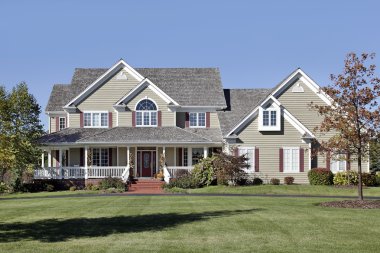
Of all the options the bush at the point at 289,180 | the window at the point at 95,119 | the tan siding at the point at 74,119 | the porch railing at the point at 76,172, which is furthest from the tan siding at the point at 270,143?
the tan siding at the point at 74,119

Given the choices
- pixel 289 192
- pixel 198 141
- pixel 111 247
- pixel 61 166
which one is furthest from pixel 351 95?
pixel 61 166

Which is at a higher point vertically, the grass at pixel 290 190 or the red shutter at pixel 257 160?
the red shutter at pixel 257 160

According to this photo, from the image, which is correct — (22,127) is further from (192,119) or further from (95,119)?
(192,119)

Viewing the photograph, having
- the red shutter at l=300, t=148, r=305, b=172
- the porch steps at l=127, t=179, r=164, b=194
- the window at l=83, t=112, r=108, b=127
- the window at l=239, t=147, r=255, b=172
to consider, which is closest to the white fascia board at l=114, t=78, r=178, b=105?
the window at l=83, t=112, r=108, b=127

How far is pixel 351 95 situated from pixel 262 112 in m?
17.7

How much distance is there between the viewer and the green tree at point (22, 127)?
4081 cm

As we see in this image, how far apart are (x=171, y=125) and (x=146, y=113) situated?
2369 mm

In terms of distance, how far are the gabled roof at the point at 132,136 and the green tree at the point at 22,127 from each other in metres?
1.19

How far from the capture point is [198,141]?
43625 mm

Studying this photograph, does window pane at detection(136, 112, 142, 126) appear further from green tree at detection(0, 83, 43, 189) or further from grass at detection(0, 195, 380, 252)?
grass at detection(0, 195, 380, 252)

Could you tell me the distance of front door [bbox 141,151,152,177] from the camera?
4597cm

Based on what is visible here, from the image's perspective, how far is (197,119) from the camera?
48.2 m

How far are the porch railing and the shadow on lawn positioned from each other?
23378 mm

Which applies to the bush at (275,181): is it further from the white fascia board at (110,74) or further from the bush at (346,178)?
the white fascia board at (110,74)
